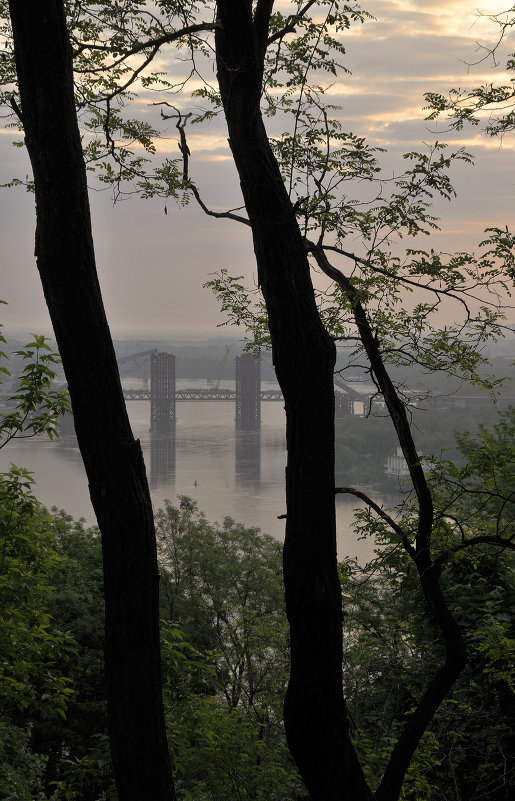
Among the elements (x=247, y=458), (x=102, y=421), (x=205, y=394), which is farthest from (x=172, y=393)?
(x=102, y=421)

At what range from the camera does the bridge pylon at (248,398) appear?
3108 inches

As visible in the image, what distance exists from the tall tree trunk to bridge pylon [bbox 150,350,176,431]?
74.5m

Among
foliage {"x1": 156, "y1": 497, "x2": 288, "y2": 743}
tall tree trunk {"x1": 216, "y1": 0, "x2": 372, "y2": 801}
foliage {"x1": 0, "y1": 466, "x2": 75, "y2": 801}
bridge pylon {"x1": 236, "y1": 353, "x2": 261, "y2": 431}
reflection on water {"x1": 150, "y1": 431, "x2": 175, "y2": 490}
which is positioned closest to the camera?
tall tree trunk {"x1": 216, "y1": 0, "x2": 372, "y2": 801}


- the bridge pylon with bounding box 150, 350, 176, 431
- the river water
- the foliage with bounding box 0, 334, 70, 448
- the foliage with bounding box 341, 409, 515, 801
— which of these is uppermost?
the bridge pylon with bounding box 150, 350, 176, 431

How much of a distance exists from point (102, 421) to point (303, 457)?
0.67 m

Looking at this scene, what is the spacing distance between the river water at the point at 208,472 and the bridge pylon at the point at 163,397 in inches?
70.2

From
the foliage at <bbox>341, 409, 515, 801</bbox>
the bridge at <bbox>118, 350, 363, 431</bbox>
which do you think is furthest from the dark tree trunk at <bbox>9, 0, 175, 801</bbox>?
the bridge at <bbox>118, 350, 363, 431</bbox>

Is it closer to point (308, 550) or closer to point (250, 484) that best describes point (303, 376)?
point (308, 550)

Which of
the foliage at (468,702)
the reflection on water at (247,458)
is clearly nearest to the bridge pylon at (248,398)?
the reflection on water at (247,458)

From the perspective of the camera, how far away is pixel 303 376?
2.59 m

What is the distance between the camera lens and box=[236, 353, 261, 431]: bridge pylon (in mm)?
78938

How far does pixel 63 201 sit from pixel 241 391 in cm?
7891

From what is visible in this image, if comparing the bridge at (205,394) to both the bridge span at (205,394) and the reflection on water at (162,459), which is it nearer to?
the bridge span at (205,394)

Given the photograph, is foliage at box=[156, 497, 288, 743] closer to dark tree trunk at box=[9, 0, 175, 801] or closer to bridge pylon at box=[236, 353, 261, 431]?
dark tree trunk at box=[9, 0, 175, 801]
